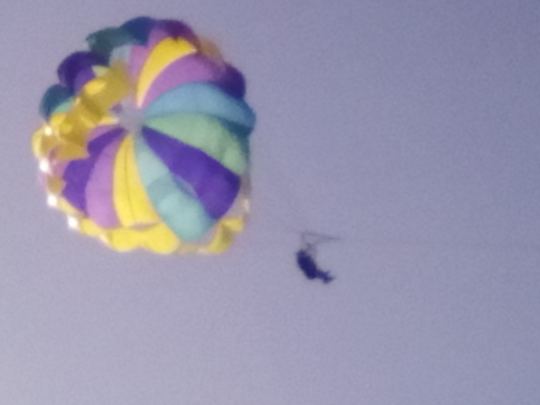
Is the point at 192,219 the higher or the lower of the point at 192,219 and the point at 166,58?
the lower

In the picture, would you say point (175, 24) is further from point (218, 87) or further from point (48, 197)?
point (48, 197)

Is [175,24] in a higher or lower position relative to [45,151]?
higher

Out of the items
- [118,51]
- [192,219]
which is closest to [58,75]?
[118,51]

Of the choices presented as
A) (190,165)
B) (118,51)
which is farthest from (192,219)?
(118,51)

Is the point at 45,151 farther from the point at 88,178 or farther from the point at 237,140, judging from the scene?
the point at 237,140

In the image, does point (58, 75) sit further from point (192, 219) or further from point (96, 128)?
point (192, 219)
